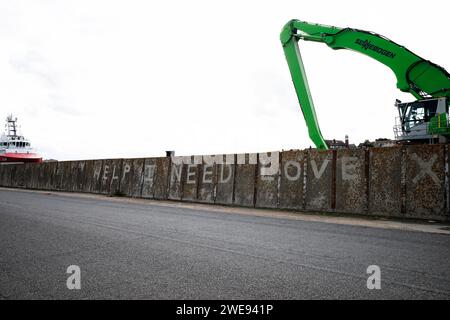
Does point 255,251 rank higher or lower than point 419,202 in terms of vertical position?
lower

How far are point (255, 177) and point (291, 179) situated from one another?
1.84m

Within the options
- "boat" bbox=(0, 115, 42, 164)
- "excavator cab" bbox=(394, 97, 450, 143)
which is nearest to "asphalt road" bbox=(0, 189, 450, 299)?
"excavator cab" bbox=(394, 97, 450, 143)

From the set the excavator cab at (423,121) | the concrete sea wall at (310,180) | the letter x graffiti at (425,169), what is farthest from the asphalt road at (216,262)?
the excavator cab at (423,121)

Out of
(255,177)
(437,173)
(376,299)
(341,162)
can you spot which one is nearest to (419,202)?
(437,173)

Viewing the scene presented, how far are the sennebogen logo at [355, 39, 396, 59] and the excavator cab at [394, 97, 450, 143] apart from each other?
2934mm

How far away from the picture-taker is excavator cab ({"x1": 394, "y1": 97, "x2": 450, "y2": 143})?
15.4 meters

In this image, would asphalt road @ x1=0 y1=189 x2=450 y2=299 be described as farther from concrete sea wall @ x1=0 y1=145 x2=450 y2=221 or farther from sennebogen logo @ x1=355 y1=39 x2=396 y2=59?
sennebogen logo @ x1=355 y1=39 x2=396 y2=59

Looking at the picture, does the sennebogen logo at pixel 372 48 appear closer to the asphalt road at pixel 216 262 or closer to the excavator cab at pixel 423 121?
the excavator cab at pixel 423 121

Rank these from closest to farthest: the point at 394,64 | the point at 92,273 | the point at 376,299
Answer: the point at 376,299, the point at 92,273, the point at 394,64

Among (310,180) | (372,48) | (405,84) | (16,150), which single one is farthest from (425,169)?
(16,150)

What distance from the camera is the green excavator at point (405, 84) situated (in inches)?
605

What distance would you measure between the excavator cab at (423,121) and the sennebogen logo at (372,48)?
2934 mm

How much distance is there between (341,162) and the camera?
36.8ft

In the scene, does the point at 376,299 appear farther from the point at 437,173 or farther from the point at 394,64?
the point at 394,64
